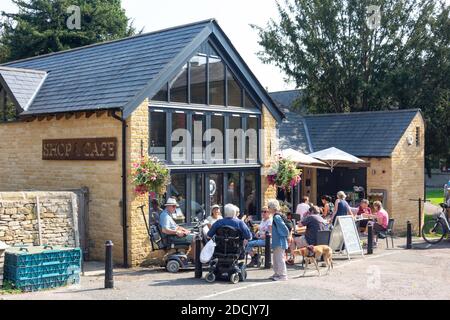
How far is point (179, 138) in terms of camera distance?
48.9ft

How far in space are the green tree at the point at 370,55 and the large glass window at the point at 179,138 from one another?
17385 millimetres

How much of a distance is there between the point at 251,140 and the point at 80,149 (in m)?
5.16

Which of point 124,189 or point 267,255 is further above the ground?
point 124,189

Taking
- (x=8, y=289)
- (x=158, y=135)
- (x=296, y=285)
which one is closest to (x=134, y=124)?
(x=158, y=135)

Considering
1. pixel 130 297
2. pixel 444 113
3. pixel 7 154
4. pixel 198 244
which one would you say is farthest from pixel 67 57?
pixel 444 113

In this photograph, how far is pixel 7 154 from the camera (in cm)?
1744

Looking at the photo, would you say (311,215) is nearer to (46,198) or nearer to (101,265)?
(101,265)

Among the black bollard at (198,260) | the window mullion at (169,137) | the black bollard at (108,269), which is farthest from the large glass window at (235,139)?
the black bollard at (108,269)

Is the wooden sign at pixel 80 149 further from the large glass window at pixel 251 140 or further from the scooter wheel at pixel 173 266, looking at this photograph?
the large glass window at pixel 251 140

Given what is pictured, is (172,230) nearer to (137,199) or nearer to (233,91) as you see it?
(137,199)

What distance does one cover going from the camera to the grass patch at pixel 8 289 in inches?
387

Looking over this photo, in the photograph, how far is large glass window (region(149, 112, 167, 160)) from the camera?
14259 mm

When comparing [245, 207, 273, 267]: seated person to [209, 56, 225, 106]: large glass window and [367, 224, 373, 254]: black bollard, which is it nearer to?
[367, 224, 373, 254]: black bollard

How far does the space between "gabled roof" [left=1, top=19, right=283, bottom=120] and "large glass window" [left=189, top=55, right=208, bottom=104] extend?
429 mm
